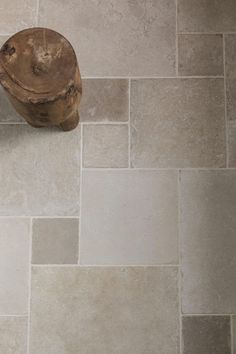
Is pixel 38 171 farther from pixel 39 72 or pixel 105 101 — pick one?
pixel 39 72

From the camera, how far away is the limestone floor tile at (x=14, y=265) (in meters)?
1.43

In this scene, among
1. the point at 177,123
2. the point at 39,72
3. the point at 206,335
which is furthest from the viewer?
the point at 177,123

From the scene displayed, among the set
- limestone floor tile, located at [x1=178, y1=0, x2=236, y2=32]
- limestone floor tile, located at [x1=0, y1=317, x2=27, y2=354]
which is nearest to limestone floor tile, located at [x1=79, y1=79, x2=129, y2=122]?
limestone floor tile, located at [x1=178, y1=0, x2=236, y2=32]

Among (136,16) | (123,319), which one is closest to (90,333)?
(123,319)

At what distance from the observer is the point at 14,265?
1446 millimetres

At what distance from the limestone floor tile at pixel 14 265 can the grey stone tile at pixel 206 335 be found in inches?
21.3

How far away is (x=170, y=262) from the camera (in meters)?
1.44

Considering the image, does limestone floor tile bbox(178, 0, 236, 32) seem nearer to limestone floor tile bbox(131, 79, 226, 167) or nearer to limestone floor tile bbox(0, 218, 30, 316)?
limestone floor tile bbox(131, 79, 226, 167)

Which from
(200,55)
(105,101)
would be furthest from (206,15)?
(105,101)

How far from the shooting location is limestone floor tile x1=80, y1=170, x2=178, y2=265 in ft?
4.75

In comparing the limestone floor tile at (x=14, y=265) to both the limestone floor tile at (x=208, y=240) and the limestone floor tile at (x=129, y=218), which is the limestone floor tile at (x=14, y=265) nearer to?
the limestone floor tile at (x=129, y=218)

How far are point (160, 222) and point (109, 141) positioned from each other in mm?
330

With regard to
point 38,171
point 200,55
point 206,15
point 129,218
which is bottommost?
point 129,218

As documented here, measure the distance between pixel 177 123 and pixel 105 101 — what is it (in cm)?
26
